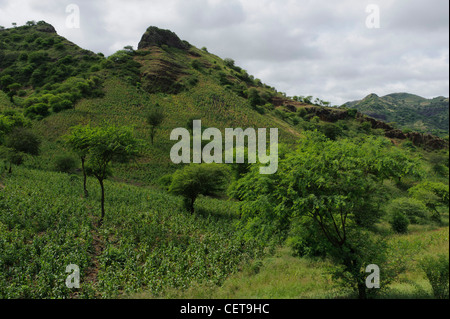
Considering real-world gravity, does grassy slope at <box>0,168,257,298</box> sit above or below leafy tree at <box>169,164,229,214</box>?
below

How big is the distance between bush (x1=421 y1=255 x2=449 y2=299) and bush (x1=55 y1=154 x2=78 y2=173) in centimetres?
3855

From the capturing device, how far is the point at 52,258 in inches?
391

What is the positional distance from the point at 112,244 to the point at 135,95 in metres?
59.4

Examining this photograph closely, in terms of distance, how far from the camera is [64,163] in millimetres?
32594

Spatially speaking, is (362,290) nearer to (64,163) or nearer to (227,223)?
(227,223)

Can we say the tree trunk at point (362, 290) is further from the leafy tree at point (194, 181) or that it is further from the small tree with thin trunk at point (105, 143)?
the leafy tree at point (194, 181)

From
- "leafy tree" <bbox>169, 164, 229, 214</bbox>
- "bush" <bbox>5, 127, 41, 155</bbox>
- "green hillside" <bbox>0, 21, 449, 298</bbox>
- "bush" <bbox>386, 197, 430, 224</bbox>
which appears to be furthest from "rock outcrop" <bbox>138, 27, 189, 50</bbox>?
"bush" <bbox>386, 197, 430, 224</bbox>

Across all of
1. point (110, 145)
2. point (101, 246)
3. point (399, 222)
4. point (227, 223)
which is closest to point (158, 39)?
point (110, 145)

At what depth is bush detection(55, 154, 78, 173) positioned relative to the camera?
32562 mm

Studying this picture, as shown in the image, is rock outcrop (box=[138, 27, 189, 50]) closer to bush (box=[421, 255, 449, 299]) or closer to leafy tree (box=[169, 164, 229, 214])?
leafy tree (box=[169, 164, 229, 214])

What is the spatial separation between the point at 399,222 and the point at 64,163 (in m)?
39.8

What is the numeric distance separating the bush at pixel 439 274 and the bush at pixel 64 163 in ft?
126
